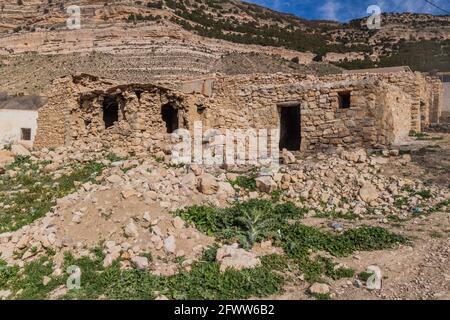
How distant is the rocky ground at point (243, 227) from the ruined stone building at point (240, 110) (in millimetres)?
996

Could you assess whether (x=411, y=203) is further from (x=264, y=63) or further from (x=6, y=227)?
(x=264, y=63)

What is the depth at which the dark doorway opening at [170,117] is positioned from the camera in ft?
41.2

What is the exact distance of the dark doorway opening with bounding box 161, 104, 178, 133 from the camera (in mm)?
12564

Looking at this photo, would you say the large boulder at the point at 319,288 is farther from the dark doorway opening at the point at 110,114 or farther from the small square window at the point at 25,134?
the small square window at the point at 25,134

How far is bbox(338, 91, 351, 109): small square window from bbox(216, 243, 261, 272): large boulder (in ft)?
18.4

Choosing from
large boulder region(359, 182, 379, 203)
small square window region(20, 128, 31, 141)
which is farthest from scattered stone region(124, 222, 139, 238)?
small square window region(20, 128, 31, 141)

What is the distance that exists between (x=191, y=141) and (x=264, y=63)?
44.3 meters

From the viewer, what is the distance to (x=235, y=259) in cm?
532

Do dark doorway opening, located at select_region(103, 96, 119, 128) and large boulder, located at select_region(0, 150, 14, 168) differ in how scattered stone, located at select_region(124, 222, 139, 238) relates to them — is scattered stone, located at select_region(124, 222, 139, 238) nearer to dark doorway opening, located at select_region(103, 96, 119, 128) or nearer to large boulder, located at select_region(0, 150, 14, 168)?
large boulder, located at select_region(0, 150, 14, 168)

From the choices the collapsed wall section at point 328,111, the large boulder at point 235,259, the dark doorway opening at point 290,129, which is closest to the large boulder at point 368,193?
the collapsed wall section at point 328,111

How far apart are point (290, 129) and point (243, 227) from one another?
21.7 feet

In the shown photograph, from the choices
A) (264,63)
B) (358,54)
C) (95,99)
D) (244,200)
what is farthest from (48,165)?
(358,54)

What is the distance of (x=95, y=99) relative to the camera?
12.3 metres

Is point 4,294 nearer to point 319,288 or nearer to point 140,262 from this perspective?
point 140,262
